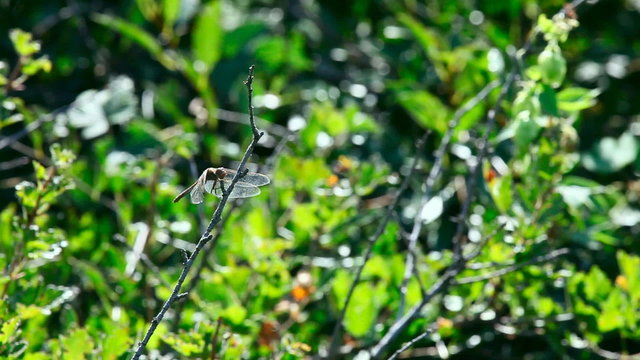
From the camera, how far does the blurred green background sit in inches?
57.6

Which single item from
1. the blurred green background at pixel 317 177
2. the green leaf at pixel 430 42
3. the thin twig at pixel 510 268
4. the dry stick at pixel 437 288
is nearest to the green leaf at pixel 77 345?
the blurred green background at pixel 317 177

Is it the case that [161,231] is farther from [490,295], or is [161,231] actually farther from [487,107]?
[487,107]

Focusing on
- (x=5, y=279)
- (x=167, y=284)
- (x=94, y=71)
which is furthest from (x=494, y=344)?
(x=94, y=71)

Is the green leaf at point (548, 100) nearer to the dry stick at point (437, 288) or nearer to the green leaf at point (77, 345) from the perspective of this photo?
the dry stick at point (437, 288)

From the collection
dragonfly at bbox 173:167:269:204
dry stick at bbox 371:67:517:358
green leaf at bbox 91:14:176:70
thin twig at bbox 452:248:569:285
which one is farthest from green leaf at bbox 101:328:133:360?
green leaf at bbox 91:14:176:70

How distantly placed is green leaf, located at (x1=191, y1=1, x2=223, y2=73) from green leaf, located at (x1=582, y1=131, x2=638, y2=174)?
0.97 meters

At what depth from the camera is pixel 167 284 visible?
57.7 inches

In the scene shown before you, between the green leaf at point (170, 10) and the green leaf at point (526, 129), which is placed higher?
the green leaf at point (526, 129)

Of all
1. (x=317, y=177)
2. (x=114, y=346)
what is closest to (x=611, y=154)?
(x=317, y=177)

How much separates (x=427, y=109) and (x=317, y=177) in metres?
0.35

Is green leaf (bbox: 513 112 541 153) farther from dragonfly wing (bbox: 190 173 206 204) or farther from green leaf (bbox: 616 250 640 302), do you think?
dragonfly wing (bbox: 190 173 206 204)

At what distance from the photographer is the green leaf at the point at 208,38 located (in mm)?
2148

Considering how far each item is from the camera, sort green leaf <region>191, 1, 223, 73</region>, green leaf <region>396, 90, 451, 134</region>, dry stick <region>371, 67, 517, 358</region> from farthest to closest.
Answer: green leaf <region>191, 1, 223, 73</region> < green leaf <region>396, 90, 451, 134</region> < dry stick <region>371, 67, 517, 358</region>

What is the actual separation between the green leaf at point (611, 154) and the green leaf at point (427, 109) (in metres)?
0.36
